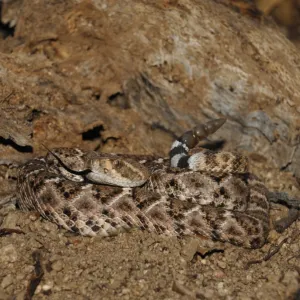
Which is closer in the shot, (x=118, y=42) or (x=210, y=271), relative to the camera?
(x=210, y=271)

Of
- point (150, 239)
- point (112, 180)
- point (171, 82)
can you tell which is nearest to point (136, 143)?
point (171, 82)

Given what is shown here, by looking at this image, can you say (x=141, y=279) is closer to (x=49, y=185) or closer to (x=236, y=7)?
(x=49, y=185)

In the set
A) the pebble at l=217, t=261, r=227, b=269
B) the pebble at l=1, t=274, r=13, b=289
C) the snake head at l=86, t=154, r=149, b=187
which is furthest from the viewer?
the snake head at l=86, t=154, r=149, b=187

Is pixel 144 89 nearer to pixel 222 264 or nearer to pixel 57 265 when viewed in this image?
pixel 222 264

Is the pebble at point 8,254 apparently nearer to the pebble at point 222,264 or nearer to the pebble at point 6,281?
the pebble at point 6,281

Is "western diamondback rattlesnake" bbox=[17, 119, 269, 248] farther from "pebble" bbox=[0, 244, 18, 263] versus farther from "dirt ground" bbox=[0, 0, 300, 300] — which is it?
"pebble" bbox=[0, 244, 18, 263]

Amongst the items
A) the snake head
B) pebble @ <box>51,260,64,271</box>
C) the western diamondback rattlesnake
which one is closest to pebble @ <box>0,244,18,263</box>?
pebble @ <box>51,260,64,271</box>

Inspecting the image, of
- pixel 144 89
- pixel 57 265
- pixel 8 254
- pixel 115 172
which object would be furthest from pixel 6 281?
pixel 144 89
